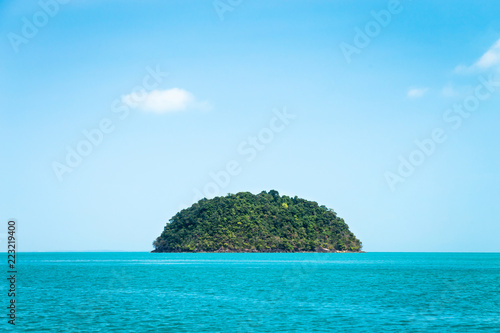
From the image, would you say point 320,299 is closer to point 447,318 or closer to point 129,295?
point 447,318

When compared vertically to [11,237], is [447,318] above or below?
below

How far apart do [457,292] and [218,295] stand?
2679 centimetres

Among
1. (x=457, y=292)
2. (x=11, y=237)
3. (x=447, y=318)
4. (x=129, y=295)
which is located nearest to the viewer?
(x=11, y=237)

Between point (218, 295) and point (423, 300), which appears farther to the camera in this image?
point (218, 295)

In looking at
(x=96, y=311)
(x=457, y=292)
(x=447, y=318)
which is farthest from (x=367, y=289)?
(x=96, y=311)

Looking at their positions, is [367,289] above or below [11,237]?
below

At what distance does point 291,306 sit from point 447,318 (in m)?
13.2

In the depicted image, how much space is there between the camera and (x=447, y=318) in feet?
126

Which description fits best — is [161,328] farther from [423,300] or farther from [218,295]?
[423,300]

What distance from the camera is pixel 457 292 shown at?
57.5 metres

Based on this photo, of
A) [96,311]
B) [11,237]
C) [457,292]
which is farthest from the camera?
[457,292]

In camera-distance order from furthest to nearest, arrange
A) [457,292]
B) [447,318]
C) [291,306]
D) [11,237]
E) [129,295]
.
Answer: [457,292] < [129,295] < [291,306] < [447,318] < [11,237]

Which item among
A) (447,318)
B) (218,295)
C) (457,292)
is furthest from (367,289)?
(447,318)

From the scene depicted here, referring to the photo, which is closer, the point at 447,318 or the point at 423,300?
the point at 447,318
